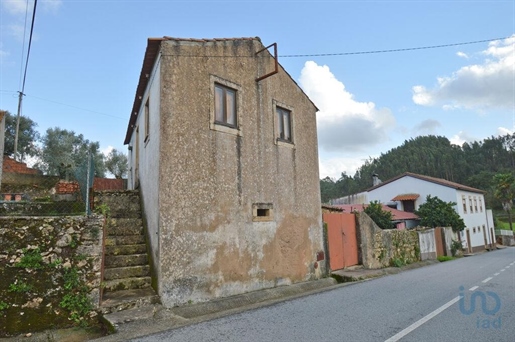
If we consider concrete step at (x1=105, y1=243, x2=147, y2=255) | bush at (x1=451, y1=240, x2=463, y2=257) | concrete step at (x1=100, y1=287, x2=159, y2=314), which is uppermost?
concrete step at (x1=105, y1=243, x2=147, y2=255)

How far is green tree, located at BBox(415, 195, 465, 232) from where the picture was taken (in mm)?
27406

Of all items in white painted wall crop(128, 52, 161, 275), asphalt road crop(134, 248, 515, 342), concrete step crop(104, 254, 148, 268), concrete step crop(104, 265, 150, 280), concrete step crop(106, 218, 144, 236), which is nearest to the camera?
asphalt road crop(134, 248, 515, 342)

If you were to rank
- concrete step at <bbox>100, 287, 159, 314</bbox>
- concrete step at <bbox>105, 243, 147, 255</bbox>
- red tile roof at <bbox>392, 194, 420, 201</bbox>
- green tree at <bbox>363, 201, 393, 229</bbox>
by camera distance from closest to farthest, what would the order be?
concrete step at <bbox>100, 287, 159, 314</bbox> < concrete step at <bbox>105, 243, 147, 255</bbox> < green tree at <bbox>363, 201, 393, 229</bbox> < red tile roof at <bbox>392, 194, 420, 201</bbox>

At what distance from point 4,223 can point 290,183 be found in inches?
284

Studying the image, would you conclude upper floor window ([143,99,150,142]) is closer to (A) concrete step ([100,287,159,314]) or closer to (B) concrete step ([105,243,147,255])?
(B) concrete step ([105,243,147,255])

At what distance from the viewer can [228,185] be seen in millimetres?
8375

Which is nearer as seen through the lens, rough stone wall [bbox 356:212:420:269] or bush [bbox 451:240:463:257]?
rough stone wall [bbox 356:212:420:269]

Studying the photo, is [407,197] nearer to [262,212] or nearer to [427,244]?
[427,244]

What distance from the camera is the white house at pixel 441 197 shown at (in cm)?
3272

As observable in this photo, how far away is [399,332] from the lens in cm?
527

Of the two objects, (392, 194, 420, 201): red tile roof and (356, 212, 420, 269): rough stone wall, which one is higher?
(392, 194, 420, 201): red tile roof

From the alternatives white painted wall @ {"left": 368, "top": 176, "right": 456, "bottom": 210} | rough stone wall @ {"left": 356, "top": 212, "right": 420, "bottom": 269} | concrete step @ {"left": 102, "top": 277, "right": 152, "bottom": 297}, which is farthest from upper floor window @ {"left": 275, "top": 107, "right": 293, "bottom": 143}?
white painted wall @ {"left": 368, "top": 176, "right": 456, "bottom": 210}

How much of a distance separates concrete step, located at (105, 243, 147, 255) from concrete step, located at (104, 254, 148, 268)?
0.18m

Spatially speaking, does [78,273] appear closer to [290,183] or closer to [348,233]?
[290,183]
